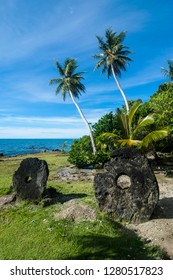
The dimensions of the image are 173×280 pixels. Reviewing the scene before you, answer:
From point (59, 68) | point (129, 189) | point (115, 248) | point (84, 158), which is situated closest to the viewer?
point (115, 248)

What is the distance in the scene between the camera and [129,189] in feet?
30.2

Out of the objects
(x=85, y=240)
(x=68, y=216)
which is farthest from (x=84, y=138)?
(x=85, y=240)

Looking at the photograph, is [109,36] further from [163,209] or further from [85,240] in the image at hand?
[85,240]

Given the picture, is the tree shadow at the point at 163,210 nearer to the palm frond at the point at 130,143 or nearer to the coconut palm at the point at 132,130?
the coconut palm at the point at 132,130

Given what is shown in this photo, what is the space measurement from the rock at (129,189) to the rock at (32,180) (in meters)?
2.64

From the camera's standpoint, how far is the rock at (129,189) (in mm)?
8953

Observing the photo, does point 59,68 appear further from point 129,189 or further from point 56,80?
point 129,189

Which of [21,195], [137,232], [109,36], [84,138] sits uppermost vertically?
[109,36]

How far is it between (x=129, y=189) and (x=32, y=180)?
445 cm

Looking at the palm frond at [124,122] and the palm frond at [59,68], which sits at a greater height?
the palm frond at [59,68]

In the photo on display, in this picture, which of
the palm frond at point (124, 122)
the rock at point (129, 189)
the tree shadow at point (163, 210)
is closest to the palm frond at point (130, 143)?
the palm frond at point (124, 122)

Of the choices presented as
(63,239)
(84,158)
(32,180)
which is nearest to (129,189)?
(63,239)
